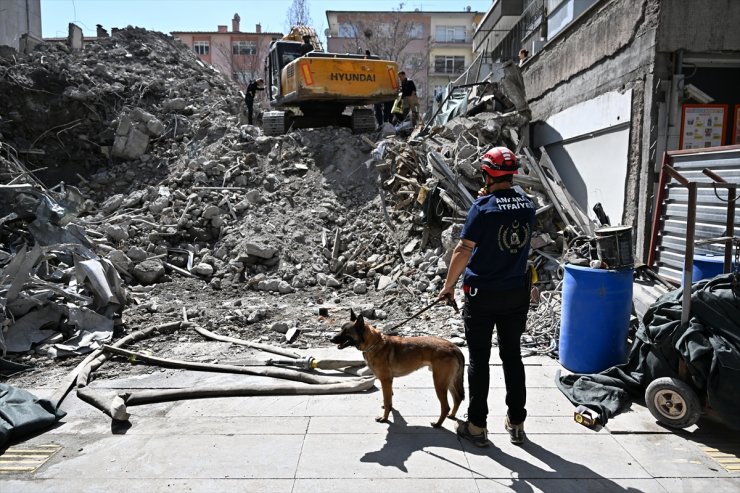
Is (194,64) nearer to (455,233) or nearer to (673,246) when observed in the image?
(455,233)

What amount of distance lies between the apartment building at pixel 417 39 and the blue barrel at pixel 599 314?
36752 mm

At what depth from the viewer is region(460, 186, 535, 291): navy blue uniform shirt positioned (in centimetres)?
360

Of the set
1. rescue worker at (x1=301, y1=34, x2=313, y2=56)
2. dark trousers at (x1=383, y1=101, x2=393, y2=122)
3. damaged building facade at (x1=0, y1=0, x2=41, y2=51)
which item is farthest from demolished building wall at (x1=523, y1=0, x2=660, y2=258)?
damaged building facade at (x1=0, y1=0, x2=41, y2=51)

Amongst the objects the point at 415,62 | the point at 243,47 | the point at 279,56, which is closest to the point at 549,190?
the point at 279,56

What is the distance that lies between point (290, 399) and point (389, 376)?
3.69 feet

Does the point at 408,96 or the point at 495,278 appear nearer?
the point at 495,278

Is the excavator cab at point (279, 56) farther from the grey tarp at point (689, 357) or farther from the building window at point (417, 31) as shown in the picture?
the building window at point (417, 31)

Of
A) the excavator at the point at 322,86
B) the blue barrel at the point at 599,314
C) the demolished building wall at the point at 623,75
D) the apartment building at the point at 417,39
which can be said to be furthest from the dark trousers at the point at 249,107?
the apartment building at the point at 417,39

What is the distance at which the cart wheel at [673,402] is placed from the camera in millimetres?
3887

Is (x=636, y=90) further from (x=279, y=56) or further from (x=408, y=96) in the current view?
(x=279, y=56)

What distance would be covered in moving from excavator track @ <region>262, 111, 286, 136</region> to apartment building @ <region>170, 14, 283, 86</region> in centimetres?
3451

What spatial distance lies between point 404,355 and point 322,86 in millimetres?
10587

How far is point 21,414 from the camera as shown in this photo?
13.5 ft

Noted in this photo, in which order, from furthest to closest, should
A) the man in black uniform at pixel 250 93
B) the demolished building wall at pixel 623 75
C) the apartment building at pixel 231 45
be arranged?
1. the apartment building at pixel 231 45
2. the man in black uniform at pixel 250 93
3. the demolished building wall at pixel 623 75
